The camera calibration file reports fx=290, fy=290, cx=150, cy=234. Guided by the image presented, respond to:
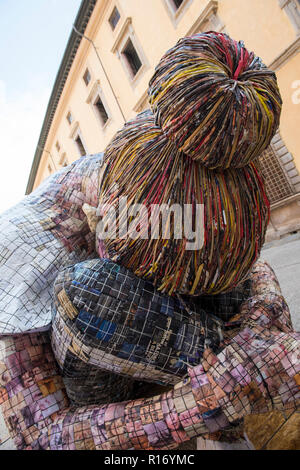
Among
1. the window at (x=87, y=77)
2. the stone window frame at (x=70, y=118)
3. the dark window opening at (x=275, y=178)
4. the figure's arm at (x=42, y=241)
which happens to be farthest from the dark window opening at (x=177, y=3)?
the figure's arm at (x=42, y=241)

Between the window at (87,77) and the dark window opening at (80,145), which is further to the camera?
the dark window opening at (80,145)

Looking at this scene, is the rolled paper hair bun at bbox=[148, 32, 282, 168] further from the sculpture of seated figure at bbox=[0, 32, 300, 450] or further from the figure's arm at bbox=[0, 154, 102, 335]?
the figure's arm at bbox=[0, 154, 102, 335]

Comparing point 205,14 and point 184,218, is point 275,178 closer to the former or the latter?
point 205,14

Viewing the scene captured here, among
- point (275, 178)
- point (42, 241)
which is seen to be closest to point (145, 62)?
point (275, 178)

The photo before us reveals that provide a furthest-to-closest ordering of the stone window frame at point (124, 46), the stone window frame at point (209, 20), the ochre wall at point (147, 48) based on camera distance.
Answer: the stone window frame at point (124, 46), the stone window frame at point (209, 20), the ochre wall at point (147, 48)

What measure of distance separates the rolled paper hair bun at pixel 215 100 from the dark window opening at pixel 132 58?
21.4 ft

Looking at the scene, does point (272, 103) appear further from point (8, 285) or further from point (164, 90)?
point (8, 285)

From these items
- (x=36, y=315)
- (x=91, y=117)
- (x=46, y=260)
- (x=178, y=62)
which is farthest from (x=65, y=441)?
(x=91, y=117)

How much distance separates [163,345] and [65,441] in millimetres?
208

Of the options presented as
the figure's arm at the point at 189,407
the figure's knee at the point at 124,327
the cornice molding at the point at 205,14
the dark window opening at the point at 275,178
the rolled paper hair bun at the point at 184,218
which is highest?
the cornice molding at the point at 205,14

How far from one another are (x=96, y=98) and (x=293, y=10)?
5029 mm

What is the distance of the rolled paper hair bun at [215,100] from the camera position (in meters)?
0.38

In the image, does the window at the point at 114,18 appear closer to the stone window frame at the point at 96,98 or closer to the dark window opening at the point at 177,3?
the stone window frame at the point at 96,98

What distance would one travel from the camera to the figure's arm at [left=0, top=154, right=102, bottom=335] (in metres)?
0.54
